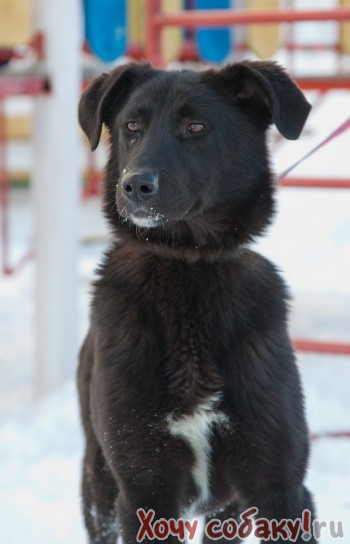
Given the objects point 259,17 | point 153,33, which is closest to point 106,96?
point 259,17

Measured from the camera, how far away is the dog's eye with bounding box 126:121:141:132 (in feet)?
8.06

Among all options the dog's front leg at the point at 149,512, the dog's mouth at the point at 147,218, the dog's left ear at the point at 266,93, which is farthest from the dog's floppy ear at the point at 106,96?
the dog's front leg at the point at 149,512

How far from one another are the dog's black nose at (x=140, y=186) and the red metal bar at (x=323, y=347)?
2216mm

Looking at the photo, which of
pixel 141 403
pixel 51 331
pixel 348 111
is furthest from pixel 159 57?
pixel 348 111

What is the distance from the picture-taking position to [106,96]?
2.54 m

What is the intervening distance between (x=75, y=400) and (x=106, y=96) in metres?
2.32

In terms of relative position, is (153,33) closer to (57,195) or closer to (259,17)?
(259,17)

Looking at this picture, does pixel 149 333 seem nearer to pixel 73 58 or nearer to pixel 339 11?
pixel 339 11

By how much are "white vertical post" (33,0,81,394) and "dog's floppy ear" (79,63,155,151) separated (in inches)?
79.4

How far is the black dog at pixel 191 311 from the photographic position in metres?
2.28

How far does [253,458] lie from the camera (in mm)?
2264

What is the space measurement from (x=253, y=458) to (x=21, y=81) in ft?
8.68

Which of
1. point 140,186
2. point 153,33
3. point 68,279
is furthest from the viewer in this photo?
point 68,279

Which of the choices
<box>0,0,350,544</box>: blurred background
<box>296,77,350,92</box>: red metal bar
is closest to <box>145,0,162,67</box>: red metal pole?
<box>0,0,350,544</box>: blurred background
